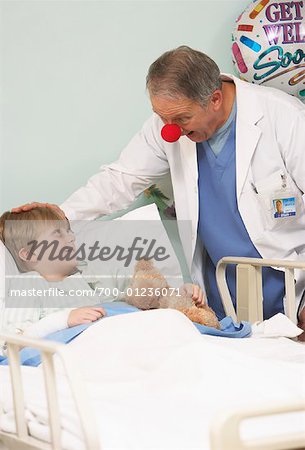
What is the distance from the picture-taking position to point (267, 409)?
50.9 inches

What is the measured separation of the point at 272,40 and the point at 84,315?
3.70ft

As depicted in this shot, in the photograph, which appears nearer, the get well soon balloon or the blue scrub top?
the blue scrub top

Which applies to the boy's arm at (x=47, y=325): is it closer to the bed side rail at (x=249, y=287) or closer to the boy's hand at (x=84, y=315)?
the boy's hand at (x=84, y=315)

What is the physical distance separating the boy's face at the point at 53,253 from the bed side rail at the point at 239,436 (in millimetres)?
1157

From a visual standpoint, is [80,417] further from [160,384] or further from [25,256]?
[25,256]

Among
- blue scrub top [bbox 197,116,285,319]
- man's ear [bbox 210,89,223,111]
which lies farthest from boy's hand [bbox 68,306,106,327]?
man's ear [bbox 210,89,223,111]

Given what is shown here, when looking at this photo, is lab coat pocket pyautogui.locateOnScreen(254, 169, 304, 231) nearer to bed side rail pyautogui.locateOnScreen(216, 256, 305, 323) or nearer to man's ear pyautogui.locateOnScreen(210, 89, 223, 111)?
bed side rail pyautogui.locateOnScreen(216, 256, 305, 323)

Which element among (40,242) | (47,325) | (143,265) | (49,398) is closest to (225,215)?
(143,265)

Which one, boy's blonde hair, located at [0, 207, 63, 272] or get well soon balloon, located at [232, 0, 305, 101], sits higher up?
get well soon balloon, located at [232, 0, 305, 101]

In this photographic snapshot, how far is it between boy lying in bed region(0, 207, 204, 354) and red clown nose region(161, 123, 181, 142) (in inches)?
15.3

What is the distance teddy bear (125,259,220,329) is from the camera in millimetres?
2285

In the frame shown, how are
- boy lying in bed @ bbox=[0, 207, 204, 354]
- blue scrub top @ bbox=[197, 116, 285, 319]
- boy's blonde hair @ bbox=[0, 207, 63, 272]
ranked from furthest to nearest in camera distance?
1. blue scrub top @ bbox=[197, 116, 285, 319]
2. boy's blonde hair @ bbox=[0, 207, 63, 272]
3. boy lying in bed @ bbox=[0, 207, 204, 354]

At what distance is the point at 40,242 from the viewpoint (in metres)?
2.36

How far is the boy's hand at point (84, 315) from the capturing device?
2129mm
